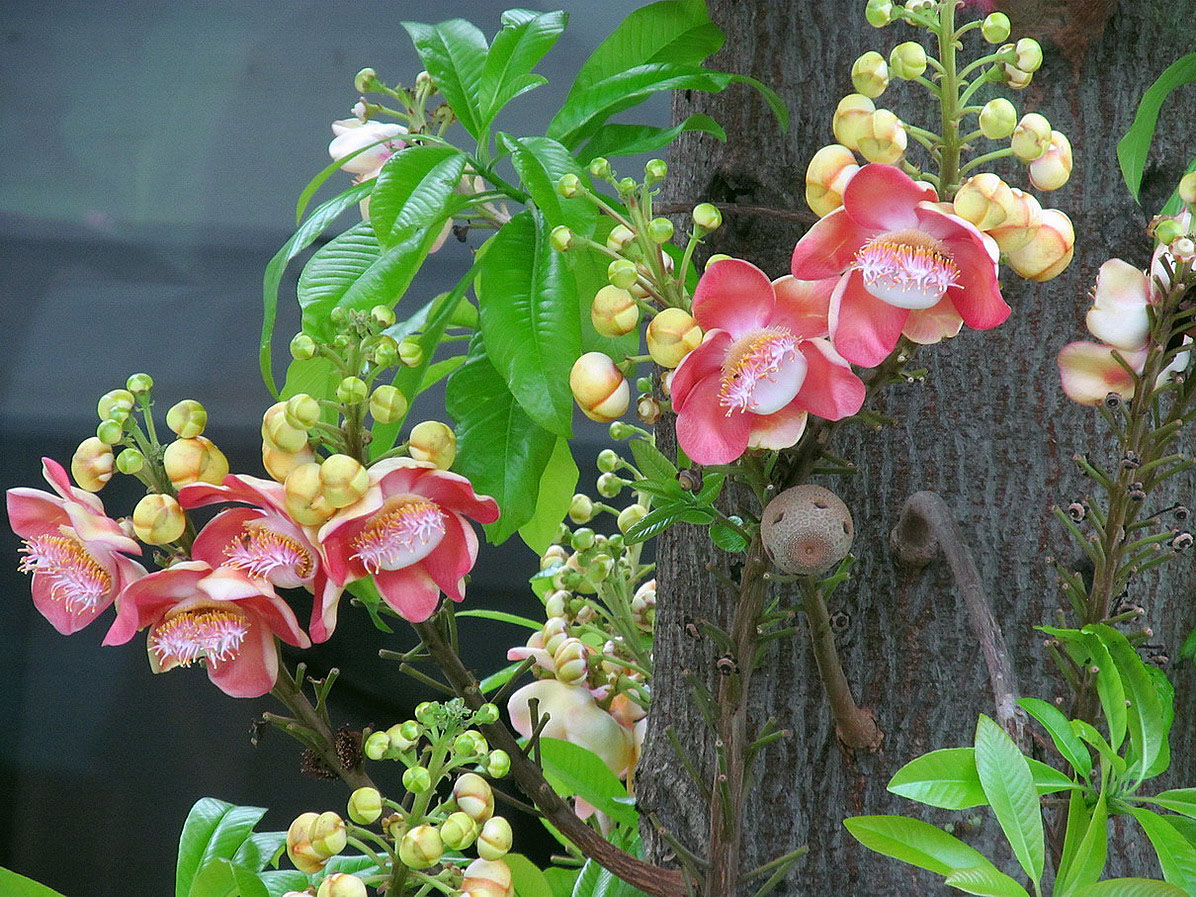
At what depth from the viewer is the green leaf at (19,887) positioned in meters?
0.45

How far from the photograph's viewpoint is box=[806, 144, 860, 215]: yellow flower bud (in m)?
0.32

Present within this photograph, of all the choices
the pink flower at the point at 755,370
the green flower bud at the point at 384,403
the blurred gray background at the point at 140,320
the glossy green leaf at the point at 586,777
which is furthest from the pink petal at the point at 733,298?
the blurred gray background at the point at 140,320

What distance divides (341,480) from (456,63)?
0.79ft

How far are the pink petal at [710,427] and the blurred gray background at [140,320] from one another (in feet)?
2.76

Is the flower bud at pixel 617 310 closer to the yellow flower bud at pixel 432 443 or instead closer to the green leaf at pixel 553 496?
the yellow flower bud at pixel 432 443

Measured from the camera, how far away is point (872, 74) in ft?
1.04

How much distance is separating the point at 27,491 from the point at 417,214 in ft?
0.52

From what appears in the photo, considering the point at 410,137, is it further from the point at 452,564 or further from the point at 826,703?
the point at 826,703

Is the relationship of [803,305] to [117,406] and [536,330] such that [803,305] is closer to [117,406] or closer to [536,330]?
[536,330]

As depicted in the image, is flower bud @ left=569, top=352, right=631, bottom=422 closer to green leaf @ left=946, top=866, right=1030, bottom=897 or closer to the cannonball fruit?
the cannonball fruit

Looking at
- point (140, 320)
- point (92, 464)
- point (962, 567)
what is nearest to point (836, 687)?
point (962, 567)

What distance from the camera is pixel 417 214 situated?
385 millimetres

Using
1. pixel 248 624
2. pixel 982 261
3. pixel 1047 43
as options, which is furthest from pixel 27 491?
pixel 1047 43

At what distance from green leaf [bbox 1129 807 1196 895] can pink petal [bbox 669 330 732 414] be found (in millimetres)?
177
